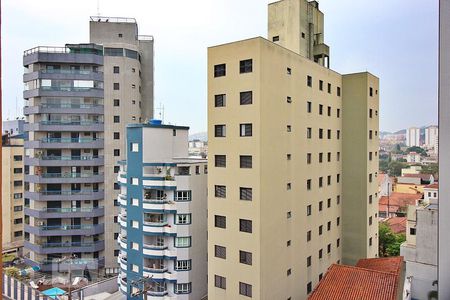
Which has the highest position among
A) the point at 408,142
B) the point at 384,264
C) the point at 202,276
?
the point at 408,142

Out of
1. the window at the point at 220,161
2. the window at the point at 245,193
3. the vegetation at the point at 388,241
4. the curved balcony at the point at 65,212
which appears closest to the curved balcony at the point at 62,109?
the curved balcony at the point at 65,212

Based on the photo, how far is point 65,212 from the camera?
1332 cm

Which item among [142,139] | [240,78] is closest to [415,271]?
[240,78]

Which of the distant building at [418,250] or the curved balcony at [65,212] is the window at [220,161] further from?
the curved balcony at [65,212]

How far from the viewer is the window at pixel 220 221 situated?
6.98m

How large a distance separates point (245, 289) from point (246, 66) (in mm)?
4314

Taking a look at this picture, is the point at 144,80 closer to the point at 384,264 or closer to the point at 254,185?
the point at 254,185

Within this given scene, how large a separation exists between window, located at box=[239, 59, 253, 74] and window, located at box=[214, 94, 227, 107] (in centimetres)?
64

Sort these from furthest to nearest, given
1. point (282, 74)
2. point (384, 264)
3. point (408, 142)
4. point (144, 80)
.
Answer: point (144, 80), point (384, 264), point (282, 74), point (408, 142)

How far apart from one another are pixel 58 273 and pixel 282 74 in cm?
1132

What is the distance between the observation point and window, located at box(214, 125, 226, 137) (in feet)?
23.2

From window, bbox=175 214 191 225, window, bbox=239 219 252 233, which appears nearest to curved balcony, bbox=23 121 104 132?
window, bbox=175 214 191 225

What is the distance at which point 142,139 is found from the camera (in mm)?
9727

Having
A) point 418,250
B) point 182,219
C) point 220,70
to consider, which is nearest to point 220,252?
point 182,219
